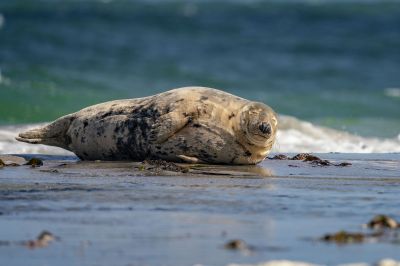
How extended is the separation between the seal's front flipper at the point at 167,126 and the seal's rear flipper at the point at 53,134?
46.0 inches

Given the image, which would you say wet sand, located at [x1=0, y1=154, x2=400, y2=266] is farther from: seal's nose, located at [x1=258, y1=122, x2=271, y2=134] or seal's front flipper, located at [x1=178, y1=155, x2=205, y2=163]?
seal's nose, located at [x1=258, y1=122, x2=271, y2=134]

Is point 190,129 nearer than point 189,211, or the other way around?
point 189,211

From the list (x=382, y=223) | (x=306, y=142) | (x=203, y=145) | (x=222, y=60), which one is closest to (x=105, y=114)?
(x=203, y=145)

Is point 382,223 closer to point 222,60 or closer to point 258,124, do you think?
point 258,124

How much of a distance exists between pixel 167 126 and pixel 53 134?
1521 millimetres

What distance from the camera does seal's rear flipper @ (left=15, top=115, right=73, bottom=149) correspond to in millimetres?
9664

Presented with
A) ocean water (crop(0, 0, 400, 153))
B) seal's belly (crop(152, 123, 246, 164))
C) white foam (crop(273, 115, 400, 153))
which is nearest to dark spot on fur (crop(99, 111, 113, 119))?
seal's belly (crop(152, 123, 246, 164))

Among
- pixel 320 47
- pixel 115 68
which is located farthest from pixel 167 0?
pixel 115 68

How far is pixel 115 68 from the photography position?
75.9 ft

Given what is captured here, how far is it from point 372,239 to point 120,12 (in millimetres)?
26986

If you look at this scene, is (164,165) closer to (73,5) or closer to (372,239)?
(372,239)

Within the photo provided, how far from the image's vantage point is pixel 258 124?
860 cm

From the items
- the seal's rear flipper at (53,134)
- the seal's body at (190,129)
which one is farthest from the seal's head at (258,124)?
the seal's rear flipper at (53,134)

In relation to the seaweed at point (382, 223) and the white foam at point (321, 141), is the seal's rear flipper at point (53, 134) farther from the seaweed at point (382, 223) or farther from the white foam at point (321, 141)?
the seaweed at point (382, 223)
